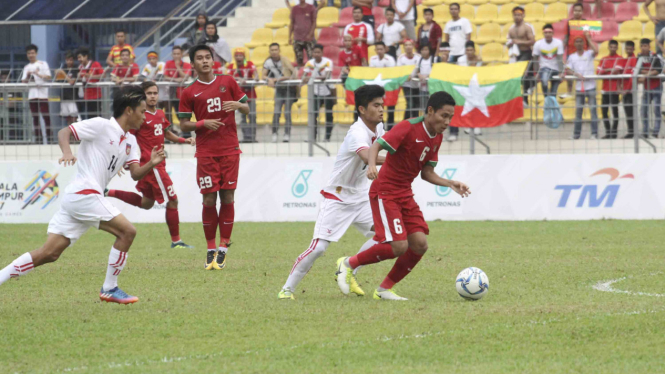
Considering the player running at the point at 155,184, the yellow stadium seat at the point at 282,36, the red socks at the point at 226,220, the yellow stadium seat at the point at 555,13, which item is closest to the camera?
the red socks at the point at 226,220

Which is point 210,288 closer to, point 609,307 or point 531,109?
point 609,307

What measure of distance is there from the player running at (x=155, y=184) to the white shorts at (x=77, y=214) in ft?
15.5

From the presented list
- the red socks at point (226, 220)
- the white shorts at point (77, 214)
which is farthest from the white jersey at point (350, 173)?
the red socks at point (226, 220)

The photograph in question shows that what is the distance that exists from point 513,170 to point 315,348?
33.7 feet

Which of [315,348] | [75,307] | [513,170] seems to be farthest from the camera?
[513,170]

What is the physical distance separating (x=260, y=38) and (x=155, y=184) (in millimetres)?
10375

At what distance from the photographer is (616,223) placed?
1403cm

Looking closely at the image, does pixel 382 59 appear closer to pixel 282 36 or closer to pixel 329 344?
pixel 282 36

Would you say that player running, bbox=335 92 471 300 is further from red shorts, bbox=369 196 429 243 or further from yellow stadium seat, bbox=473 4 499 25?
yellow stadium seat, bbox=473 4 499 25

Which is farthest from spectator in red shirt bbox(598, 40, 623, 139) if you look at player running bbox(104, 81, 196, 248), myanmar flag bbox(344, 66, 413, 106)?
player running bbox(104, 81, 196, 248)

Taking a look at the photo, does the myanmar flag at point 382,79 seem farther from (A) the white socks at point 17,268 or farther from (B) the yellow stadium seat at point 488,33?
(A) the white socks at point 17,268

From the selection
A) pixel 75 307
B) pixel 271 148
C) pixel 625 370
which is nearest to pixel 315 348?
pixel 625 370

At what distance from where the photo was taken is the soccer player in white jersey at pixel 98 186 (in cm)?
695

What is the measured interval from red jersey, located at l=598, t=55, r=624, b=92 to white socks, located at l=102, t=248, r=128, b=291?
415 inches
